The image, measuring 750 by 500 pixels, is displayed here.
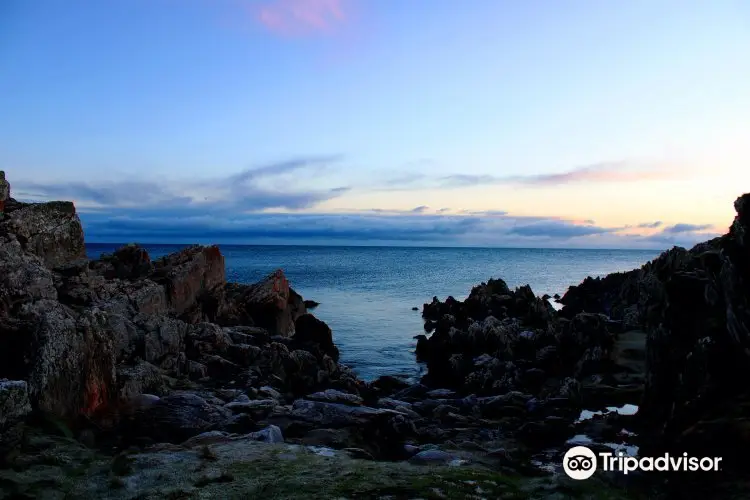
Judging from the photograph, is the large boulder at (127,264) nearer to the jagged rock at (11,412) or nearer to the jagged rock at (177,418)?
the jagged rock at (177,418)

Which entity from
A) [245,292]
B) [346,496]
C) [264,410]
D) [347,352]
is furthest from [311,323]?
[346,496]

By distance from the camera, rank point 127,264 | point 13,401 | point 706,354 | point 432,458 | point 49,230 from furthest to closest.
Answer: point 127,264 → point 49,230 → point 706,354 → point 432,458 → point 13,401

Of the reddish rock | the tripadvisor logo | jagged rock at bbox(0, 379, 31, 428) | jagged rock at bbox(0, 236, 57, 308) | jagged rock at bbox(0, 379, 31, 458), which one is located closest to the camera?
jagged rock at bbox(0, 379, 31, 458)

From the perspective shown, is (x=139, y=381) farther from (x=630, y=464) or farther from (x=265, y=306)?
(x=265, y=306)

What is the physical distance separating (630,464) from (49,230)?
112ft

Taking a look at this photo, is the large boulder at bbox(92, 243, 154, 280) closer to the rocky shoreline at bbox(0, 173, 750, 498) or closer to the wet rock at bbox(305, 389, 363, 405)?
the rocky shoreline at bbox(0, 173, 750, 498)

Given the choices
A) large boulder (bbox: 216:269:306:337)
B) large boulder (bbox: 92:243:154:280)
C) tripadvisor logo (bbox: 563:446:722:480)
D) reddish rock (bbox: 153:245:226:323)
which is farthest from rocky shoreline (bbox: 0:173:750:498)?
large boulder (bbox: 216:269:306:337)

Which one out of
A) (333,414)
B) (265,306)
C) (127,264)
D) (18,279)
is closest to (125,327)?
(18,279)

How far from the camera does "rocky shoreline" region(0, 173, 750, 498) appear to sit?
15492 millimetres

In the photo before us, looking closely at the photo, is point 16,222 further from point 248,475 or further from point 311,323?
point 248,475

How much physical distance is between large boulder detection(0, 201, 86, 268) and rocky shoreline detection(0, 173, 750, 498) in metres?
0.12

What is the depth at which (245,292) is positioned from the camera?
5466 cm

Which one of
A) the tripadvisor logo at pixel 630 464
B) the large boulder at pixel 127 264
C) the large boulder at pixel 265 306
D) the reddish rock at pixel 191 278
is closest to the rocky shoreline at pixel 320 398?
the tripadvisor logo at pixel 630 464

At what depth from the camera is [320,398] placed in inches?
1032
